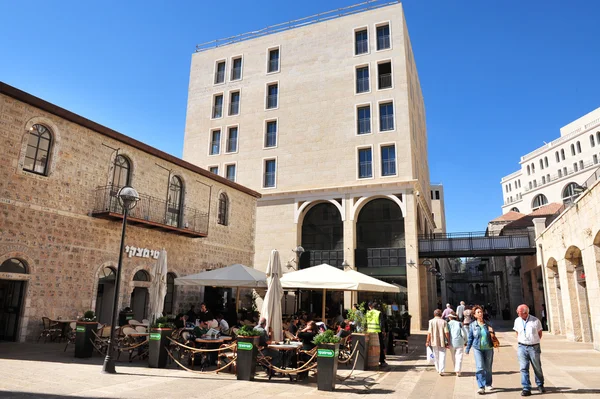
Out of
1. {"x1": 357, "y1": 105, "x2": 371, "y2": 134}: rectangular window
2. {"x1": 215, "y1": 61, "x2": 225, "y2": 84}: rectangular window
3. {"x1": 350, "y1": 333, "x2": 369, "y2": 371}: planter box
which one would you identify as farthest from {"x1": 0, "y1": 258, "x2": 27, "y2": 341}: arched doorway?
{"x1": 215, "y1": 61, "x2": 225, "y2": 84}: rectangular window

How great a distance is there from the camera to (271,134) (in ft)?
104

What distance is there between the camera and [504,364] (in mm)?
10930

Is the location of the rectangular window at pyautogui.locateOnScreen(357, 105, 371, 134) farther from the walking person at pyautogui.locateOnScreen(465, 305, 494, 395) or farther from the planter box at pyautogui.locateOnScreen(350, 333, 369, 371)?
the walking person at pyautogui.locateOnScreen(465, 305, 494, 395)

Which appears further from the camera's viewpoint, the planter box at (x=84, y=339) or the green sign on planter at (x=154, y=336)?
the planter box at (x=84, y=339)

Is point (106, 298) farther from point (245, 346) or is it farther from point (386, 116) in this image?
point (386, 116)

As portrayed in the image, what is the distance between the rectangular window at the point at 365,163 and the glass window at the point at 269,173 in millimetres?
6703

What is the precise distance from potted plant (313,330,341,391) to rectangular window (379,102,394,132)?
22.8m

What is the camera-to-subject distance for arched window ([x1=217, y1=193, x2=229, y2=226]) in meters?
21.9

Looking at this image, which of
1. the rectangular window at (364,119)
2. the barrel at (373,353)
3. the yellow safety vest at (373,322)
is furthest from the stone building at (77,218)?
the rectangular window at (364,119)

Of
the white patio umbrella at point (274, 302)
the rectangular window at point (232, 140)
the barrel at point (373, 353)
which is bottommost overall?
the barrel at point (373, 353)

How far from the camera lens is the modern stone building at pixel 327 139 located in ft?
90.1

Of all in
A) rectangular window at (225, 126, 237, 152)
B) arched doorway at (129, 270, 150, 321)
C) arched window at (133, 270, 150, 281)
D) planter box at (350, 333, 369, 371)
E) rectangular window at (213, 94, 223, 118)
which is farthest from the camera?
rectangular window at (213, 94, 223, 118)

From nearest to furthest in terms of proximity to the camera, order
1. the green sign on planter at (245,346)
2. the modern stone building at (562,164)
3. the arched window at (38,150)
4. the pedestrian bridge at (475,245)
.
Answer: the green sign on planter at (245,346)
the arched window at (38,150)
the pedestrian bridge at (475,245)
the modern stone building at (562,164)

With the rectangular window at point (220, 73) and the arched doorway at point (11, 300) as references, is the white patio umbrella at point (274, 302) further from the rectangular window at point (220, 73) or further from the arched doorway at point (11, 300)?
the rectangular window at point (220, 73)
